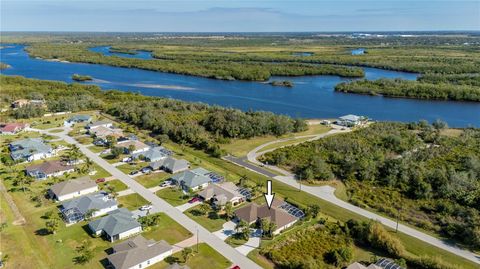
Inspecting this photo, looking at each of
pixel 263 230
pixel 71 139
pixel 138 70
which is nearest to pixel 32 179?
pixel 71 139

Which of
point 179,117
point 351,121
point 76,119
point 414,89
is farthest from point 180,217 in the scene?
point 414,89

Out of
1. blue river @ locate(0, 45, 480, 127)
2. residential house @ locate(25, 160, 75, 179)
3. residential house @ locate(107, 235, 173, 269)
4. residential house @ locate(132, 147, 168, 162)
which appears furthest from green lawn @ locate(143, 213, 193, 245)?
blue river @ locate(0, 45, 480, 127)

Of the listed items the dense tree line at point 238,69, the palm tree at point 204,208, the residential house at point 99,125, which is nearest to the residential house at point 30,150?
the residential house at point 99,125

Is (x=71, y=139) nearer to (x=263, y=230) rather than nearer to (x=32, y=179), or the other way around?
(x=32, y=179)

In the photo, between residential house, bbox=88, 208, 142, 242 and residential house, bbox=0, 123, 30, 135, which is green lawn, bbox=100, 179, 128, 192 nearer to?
residential house, bbox=88, 208, 142, 242

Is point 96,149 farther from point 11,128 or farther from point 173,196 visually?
point 173,196
